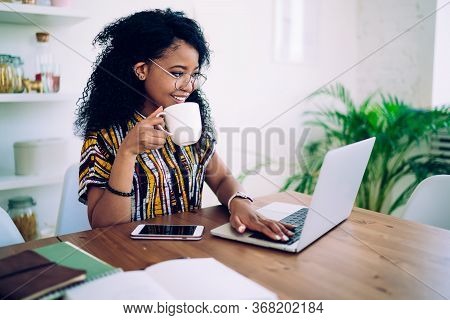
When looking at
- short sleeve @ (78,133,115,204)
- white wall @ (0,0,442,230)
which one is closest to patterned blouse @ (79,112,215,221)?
short sleeve @ (78,133,115,204)

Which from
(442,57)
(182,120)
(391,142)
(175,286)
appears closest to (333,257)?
(175,286)

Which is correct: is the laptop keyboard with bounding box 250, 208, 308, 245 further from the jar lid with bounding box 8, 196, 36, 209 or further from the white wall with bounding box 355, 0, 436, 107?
the white wall with bounding box 355, 0, 436, 107

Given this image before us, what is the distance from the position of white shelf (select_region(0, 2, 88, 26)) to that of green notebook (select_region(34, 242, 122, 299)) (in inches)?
46.1

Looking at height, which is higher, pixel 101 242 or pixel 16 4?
pixel 16 4

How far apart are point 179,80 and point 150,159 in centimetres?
25

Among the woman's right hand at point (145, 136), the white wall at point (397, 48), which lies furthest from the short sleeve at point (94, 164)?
the white wall at point (397, 48)

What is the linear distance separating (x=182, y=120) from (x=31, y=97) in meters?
0.90

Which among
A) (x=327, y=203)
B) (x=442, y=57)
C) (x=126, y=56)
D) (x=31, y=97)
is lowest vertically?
(x=327, y=203)

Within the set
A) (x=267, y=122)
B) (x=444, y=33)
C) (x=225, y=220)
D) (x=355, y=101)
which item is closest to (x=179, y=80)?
(x=225, y=220)

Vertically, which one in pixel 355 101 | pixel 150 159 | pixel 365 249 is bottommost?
pixel 365 249

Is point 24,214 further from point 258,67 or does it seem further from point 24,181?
point 258,67

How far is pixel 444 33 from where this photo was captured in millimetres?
2459

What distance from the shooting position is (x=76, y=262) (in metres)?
0.70

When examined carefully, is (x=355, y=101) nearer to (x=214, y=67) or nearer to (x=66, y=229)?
(x=214, y=67)
